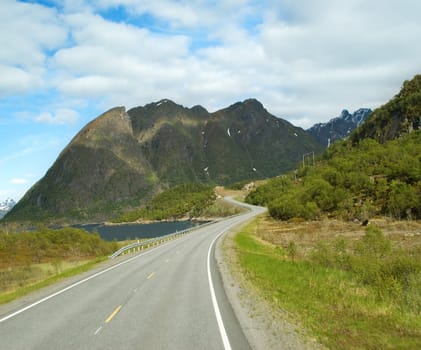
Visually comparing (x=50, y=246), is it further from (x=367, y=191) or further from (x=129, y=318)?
(x=129, y=318)

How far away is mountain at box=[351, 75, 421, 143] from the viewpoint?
12003cm

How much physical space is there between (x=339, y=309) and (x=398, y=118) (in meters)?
130

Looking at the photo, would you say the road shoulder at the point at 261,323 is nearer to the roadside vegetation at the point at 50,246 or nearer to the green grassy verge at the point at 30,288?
the green grassy verge at the point at 30,288

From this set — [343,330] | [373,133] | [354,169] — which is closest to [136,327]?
[343,330]


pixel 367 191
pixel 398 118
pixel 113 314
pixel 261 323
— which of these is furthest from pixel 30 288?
pixel 398 118

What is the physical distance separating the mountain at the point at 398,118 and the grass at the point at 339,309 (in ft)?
363

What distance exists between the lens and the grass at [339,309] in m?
9.27

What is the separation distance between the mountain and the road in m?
115

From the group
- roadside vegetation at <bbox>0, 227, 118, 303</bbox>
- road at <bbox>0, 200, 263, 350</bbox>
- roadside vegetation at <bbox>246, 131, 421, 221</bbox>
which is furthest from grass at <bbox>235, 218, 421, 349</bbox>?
roadside vegetation at <bbox>0, 227, 118, 303</bbox>

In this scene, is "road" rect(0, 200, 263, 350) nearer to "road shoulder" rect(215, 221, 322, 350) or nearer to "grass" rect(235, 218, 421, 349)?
"road shoulder" rect(215, 221, 322, 350)

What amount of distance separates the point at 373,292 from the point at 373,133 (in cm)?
13741

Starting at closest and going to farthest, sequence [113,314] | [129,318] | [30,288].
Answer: [129,318] < [113,314] < [30,288]

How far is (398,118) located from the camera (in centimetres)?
12825

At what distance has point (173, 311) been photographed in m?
12.5
